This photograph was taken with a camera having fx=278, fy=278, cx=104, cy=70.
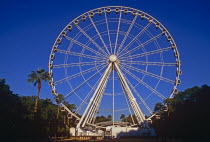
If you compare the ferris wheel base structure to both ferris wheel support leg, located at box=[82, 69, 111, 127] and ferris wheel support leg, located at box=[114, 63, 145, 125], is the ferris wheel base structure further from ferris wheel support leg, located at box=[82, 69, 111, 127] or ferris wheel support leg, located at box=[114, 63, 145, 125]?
ferris wheel support leg, located at box=[114, 63, 145, 125]

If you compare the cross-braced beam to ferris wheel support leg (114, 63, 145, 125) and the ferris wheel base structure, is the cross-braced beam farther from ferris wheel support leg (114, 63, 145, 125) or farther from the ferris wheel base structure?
the ferris wheel base structure

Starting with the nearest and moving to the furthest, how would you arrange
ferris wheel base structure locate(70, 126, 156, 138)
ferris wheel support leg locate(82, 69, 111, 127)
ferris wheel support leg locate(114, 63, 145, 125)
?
ferris wheel support leg locate(114, 63, 145, 125) < ferris wheel support leg locate(82, 69, 111, 127) < ferris wheel base structure locate(70, 126, 156, 138)

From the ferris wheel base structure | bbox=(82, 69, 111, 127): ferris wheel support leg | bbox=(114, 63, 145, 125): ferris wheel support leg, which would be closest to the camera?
bbox=(114, 63, 145, 125): ferris wheel support leg

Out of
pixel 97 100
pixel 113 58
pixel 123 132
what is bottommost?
pixel 123 132

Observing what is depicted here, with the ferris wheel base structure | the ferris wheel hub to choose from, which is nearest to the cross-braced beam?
A: the ferris wheel hub

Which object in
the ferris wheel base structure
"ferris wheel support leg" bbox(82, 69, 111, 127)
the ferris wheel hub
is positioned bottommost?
the ferris wheel base structure

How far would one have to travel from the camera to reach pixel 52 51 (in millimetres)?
44375

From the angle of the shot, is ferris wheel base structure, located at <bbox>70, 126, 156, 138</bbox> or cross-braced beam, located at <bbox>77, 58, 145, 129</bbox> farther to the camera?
ferris wheel base structure, located at <bbox>70, 126, 156, 138</bbox>

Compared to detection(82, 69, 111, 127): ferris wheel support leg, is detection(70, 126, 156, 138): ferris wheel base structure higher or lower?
lower

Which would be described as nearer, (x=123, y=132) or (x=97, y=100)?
(x=97, y=100)

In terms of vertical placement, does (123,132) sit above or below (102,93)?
below

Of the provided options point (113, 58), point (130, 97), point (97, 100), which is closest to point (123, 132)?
point (130, 97)

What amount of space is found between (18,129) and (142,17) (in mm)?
25304

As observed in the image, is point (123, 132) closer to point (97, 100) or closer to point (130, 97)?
point (130, 97)
